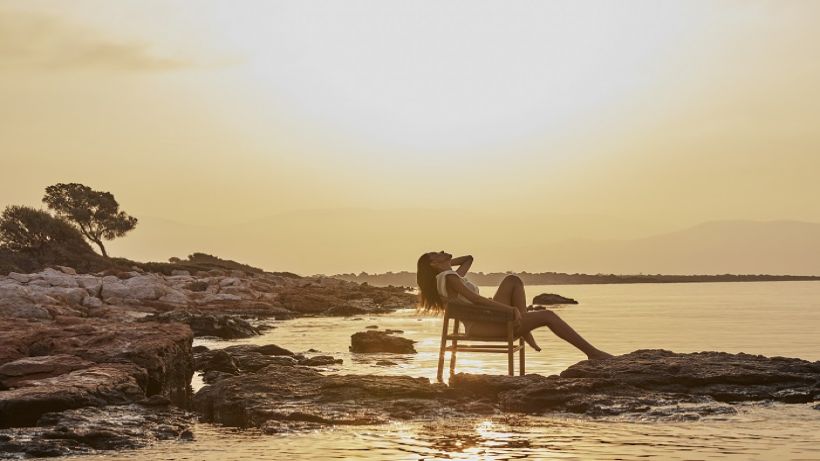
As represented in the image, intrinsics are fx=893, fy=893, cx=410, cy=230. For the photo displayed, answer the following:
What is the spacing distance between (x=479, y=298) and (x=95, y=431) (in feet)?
18.7

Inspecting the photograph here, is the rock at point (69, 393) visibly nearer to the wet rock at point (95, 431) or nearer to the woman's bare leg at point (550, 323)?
the wet rock at point (95, 431)

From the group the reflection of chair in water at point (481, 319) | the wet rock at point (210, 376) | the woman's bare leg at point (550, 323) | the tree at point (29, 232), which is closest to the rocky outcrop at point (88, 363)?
the wet rock at point (210, 376)

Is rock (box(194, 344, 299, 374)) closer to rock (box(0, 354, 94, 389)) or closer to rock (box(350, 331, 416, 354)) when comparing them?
rock (box(350, 331, 416, 354))

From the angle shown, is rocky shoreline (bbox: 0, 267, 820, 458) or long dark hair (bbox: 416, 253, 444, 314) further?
long dark hair (bbox: 416, 253, 444, 314)

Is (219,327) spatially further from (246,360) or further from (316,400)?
(316,400)

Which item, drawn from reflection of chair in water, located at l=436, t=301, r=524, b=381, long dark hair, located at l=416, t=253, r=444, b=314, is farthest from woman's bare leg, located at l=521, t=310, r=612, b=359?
long dark hair, located at l=416, t=253, r=444, b=314

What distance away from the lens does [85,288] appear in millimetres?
45969

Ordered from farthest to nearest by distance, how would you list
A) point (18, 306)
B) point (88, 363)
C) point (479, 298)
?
point (18, 306)
point (88, 363)
point (479, 298)

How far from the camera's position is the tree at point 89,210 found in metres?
100

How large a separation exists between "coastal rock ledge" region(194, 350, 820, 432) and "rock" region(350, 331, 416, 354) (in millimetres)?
11138

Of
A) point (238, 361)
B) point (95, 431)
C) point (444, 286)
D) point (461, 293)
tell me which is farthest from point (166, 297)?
point (95, 431)

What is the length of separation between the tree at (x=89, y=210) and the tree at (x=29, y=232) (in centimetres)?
1261

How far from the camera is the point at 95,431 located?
10.4 meters

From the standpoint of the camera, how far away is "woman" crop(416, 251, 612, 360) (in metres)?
13.5
